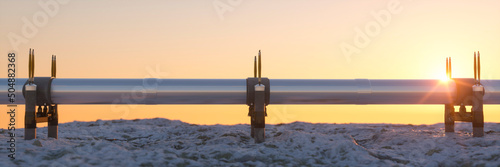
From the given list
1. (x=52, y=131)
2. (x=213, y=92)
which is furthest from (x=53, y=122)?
(x=213, y=92)

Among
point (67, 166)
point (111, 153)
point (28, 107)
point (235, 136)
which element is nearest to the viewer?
point (67, 166)

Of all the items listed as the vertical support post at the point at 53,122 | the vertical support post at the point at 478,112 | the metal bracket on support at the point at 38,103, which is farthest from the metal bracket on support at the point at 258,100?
the vertical support post at the point at 478,112

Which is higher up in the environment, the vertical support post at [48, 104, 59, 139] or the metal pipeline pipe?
the metal pipeline pipe

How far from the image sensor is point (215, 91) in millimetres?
12984

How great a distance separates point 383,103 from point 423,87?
1185mm

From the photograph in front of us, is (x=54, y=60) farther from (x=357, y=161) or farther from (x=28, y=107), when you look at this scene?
(x=357, y=161)

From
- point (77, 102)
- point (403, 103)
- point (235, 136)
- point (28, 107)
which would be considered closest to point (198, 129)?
point (235, 136)

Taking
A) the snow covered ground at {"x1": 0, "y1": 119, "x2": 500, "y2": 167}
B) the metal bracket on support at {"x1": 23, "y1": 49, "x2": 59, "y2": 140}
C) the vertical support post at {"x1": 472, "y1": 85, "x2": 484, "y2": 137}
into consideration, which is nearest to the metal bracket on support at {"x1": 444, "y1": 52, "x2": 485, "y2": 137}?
the vertical support post at {"x1": 472, "y1": 85, "x2": 484, "y2": 137}

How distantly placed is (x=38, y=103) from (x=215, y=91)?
4.72 meters

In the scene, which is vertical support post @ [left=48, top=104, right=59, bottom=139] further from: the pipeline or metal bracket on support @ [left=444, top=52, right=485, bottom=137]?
metal bracket on support @ [left=444, top=52, right=485, bottom=137]

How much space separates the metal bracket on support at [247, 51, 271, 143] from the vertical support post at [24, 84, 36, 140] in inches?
219

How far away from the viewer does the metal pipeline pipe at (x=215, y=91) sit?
42.7 feet

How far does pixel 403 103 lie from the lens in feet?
44.7

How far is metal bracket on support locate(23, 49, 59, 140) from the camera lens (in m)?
12.6
